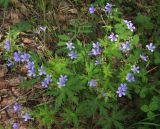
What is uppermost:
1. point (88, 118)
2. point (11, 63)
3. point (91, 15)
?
point (91, 15)

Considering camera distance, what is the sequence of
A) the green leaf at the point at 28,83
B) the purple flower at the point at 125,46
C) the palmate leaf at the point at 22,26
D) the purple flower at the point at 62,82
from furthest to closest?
the palmate leaf at the point at 22,26
the green leaf at the point at 28,83
the purple flower at the point at 125,46
the purple flower at the point at 62,82

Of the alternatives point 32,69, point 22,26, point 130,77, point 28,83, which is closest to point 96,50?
point 130,77

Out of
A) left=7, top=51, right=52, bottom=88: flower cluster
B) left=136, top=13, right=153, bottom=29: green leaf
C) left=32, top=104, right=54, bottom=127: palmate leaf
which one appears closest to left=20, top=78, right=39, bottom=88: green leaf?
left=7, top=51, right=52, bottom=88: flower cluster

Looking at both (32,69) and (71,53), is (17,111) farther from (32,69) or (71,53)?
(71,53)

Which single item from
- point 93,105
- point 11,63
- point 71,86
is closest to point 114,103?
point 93,105

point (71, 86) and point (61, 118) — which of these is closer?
point (71, 86)

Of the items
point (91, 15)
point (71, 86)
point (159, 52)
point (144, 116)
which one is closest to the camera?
point (71, 86)

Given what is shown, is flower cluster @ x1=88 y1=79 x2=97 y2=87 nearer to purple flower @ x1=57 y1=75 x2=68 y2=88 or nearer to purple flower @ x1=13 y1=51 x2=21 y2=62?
purple flower @ x1=57 y1=75 x2=68 y2=88

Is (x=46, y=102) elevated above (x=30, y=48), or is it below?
below

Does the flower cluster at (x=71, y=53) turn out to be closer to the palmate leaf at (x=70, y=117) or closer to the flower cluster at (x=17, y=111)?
the palmate leaf at (x=70, y=117)

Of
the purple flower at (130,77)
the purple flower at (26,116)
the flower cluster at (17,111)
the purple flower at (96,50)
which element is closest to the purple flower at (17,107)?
the flower cluster at (17,111)

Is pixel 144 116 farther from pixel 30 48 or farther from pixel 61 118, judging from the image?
pixel 30 48
